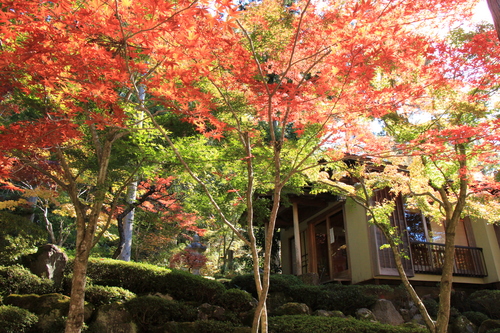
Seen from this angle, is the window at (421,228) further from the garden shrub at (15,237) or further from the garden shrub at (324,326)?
the garden shrub at (15,237)

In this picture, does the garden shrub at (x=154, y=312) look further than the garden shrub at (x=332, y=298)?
No

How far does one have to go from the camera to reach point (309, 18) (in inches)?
163

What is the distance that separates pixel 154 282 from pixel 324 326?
3.83 metres

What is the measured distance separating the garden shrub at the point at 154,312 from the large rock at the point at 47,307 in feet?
2.59

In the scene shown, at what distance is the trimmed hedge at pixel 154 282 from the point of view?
744cm

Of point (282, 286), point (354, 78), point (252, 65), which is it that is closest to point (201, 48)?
point (252, 65)

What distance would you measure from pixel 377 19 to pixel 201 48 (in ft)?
6.30

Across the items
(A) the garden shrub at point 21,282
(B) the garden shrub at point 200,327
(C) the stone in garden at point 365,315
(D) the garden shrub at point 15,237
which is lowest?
(B) the garden shrub at point 200,327

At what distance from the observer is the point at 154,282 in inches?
298

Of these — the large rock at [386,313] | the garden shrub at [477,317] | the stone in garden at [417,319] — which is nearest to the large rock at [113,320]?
the large rock at [386,313]

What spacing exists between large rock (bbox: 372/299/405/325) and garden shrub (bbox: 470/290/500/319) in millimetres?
2423

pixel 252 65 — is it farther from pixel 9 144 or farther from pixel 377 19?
pixel 9 144

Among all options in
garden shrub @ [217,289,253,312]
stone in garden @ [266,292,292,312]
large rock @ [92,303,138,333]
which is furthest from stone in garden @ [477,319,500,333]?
large rock @ [92,303,138,333]

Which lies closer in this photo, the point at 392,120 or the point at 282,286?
the point at 392,120
